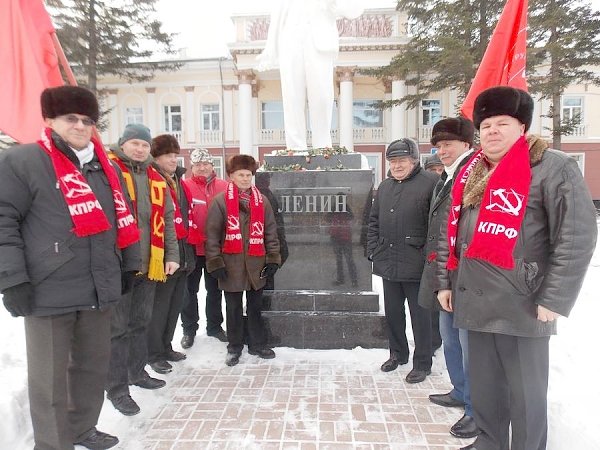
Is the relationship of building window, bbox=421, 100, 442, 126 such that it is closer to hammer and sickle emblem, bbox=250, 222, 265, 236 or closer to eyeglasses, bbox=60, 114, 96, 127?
hammer and sickle emblem, bbox=250, 222, 265, 236

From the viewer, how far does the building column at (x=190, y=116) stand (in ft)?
87.8

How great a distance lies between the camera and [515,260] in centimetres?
219

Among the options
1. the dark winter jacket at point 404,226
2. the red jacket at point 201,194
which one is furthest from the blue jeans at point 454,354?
the red jacket at point 201,194

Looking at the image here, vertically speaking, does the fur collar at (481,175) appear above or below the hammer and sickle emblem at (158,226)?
above

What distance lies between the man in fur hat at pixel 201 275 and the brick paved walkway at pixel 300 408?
1.98 ft

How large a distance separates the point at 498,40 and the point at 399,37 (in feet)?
67.2

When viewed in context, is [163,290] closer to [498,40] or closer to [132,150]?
[132,150]

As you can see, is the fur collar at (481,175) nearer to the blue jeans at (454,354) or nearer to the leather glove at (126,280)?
the blue jeans at (454,354)

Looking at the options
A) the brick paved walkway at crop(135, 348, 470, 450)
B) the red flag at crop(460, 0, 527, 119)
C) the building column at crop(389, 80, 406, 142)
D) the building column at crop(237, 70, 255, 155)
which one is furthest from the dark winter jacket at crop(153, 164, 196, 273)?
the building column at crop(389, 80, 406, 142)

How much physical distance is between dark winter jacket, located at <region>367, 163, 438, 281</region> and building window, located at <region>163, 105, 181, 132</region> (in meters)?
25.5

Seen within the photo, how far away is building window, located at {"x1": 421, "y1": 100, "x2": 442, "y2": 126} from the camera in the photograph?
2564cm

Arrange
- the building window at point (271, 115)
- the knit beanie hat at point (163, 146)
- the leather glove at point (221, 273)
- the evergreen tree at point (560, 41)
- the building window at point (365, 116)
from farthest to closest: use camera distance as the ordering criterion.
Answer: the building window at point (271, 115) → the building window at point (365, 116) → the evergreen tree at point (560, 41) → the leather glove at point (221, 273) → the knit beanie hat at point (163, 146)

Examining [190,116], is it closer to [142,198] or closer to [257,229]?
[257,229]

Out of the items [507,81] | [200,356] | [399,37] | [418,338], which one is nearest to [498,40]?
[507,81]
